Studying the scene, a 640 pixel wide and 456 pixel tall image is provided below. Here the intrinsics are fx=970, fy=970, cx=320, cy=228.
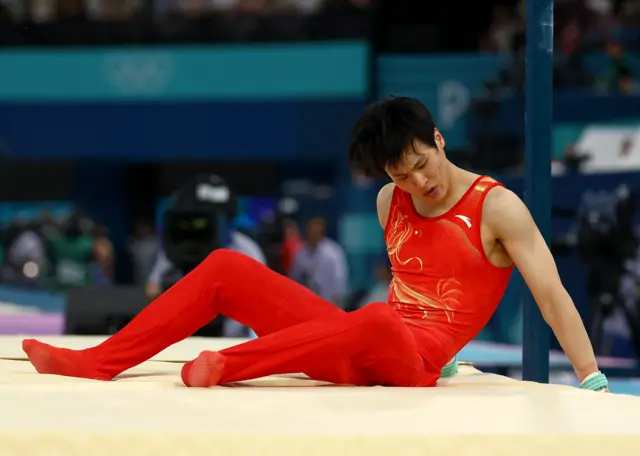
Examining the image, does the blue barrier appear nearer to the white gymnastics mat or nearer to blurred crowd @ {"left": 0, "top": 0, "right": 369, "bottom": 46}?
blurred crowd @ {"left": 0, "top": 0, "right": 369, "bottom": 46}

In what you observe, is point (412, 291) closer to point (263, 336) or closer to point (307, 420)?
point (263, 336)

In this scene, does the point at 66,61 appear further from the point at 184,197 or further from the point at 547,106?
the point at 547,106

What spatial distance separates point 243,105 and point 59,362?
→ 25.5 feet

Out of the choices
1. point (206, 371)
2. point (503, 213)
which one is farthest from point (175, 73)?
point (206, 371)

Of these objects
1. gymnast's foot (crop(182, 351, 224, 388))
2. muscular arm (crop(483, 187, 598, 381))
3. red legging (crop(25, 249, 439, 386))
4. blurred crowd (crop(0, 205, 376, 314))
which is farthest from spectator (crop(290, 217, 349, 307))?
gymnast's foot (crop(182, 351, 224, 388))

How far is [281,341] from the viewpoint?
81.5 inches

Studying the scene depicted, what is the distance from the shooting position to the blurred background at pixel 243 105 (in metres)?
8.68

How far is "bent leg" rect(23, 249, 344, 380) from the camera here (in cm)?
222

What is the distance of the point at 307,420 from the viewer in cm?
163

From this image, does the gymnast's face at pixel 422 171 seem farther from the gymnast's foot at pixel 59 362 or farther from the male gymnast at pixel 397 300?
the gymnast's foot at pixel 59 362

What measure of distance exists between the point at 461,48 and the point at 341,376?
882cm

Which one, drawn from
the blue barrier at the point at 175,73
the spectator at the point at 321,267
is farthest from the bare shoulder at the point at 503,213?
the blue barrier at the point at 175,73

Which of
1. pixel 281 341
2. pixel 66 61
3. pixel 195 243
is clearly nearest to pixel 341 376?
pixel 281 341

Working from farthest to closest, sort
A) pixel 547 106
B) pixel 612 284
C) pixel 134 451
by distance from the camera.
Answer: pixel 612 284 → pixel 547 106 → pixel 134 451
